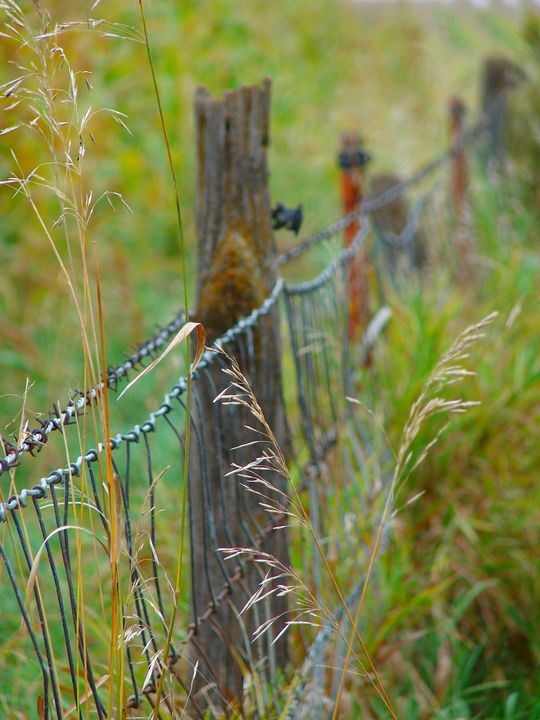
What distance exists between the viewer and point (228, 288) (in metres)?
1.83

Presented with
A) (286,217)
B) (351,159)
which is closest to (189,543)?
(286,217)

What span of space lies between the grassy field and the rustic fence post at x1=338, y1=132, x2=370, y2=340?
0.52 feet

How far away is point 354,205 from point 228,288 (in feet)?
6.19

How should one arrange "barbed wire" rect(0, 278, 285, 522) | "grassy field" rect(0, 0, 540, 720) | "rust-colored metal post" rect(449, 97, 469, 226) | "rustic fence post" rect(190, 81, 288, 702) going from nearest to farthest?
"barbed wire" rect(0, 278, 285, 522), "rustic fence post" rect(190, 81, 288, 702), "grassy field" rect(0, 0, 540, 720), "rust-colored metal post" rect(449, 97, 469, 226)

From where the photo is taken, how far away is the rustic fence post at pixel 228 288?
1804mm

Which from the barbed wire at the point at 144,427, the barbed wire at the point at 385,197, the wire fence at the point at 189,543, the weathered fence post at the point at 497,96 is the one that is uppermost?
the weathered fence post at the point at 497,96

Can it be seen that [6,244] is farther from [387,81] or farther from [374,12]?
[374,12]

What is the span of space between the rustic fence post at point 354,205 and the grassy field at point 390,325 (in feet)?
0.52

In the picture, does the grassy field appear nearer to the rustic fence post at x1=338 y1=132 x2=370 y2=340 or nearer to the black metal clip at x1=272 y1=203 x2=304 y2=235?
the rustic fence post at x1=338 y1=132 x2=370 y2=340

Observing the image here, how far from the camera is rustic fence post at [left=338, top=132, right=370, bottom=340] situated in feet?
11.0

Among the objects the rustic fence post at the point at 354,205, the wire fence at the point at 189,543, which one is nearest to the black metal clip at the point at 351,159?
the rustic fence post at the point at 354,205

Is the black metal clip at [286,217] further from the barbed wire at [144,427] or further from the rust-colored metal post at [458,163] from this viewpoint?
the rust-colored metal post at [458,163]

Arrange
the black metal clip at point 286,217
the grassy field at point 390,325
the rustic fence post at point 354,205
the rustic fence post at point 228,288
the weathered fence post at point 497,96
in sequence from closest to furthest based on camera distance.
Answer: the rustic fence post at point 228,288 → the black metal clip at point 286,217 → the grassy field at point 390,325 → the rustic fence post at point 354,205 → the weathered fence post at point 497,96

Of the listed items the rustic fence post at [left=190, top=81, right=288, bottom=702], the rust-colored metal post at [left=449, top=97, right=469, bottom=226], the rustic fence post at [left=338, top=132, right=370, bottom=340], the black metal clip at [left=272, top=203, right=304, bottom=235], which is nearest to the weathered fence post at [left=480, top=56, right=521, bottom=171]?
the rust-colored metal post at [left=449, top=97, right=469, bottom=226]
